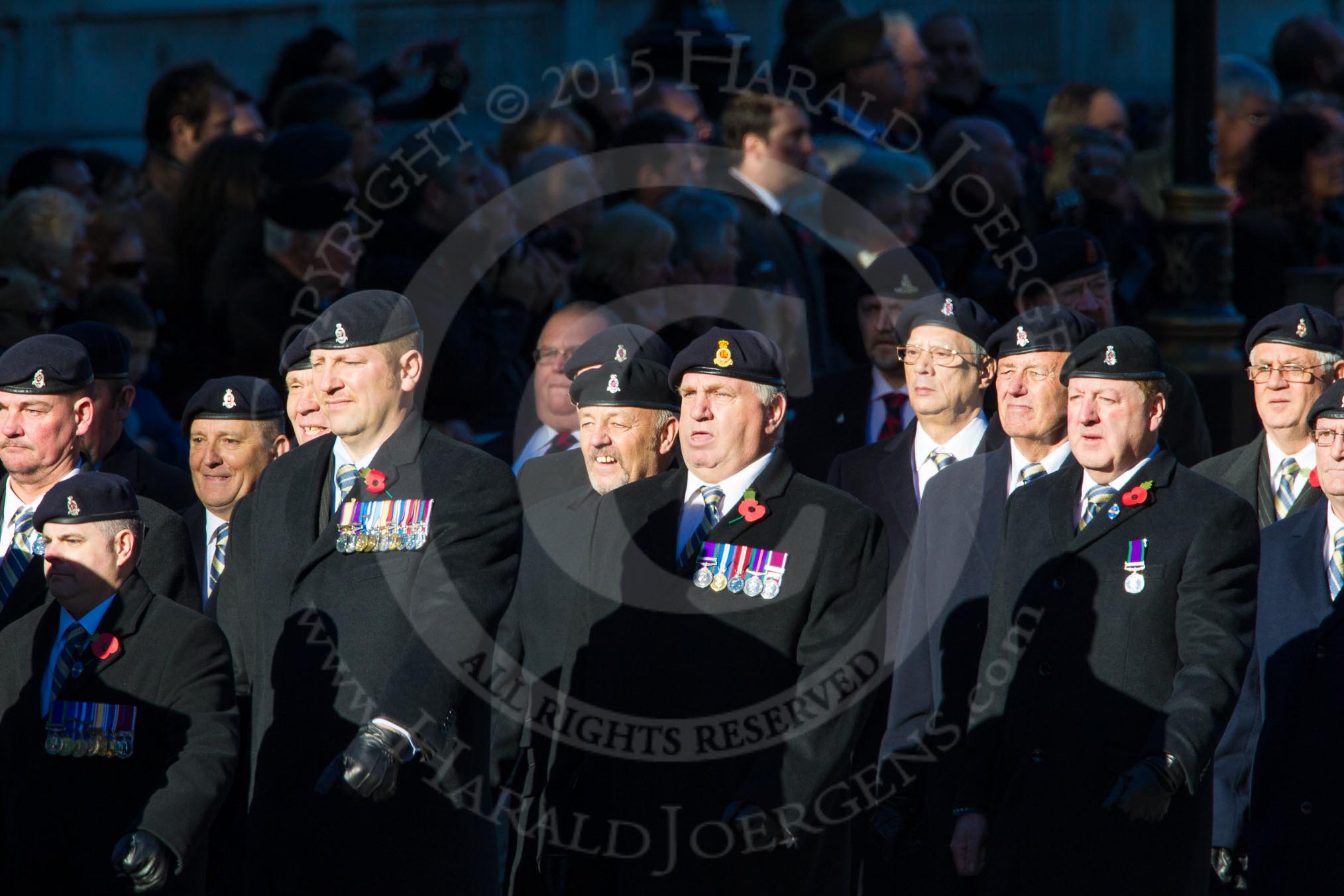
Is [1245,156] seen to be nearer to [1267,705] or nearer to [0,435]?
[1267,705]

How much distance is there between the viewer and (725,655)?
562 centimetres

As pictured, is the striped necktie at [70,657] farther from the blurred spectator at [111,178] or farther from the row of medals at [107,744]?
the blurred spectator at [111,178]

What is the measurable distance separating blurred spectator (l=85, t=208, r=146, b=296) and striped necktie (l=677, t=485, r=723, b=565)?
457 cm

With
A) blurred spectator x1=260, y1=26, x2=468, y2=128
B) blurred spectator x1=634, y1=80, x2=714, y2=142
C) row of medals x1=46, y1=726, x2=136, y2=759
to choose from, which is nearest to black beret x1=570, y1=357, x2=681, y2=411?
row of medals x1=46, y1=726, x2=136, y2=759

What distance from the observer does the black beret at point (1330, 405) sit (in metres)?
6.16

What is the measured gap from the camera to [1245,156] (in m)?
11.2

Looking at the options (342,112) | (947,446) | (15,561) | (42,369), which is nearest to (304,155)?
(342,112)

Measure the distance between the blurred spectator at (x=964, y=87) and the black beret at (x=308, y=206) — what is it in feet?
14.9

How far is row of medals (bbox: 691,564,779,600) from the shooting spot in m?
5.63

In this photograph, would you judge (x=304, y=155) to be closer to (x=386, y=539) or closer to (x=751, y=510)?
(x=386, y=539)

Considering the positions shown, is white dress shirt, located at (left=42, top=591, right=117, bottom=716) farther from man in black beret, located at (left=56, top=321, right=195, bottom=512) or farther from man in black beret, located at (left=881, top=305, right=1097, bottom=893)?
man in black beret, located at (left=881, top=305, right=1097, bottom=893)

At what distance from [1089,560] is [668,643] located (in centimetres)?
123

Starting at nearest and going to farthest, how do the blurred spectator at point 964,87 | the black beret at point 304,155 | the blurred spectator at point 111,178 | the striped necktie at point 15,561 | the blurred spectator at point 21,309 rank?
1. the striped necktie at point 15,561
2. the blurred spectator at point 21,309
3. the black beret at point 304,155
4. the blurred spectator at point 111,178
5. the blurred spectator at point 964,87

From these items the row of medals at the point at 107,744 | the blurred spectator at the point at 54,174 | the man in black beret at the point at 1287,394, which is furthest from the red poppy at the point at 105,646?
the blurred spectator at the point at 54,174
